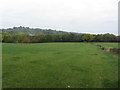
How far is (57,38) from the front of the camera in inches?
2589

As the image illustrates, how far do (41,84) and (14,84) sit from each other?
108 centimetres

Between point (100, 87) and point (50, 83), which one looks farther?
point (50, 83)

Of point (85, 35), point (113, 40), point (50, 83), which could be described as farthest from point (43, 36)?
point (50, 83)

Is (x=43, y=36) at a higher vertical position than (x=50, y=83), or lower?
higher

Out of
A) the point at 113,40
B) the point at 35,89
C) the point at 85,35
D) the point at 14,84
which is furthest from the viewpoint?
the point at 85,35

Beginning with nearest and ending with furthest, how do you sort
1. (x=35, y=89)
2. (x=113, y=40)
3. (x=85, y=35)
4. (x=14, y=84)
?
(x=35, y=89) < (x=14, y=84) < (x=113, y=40) < (x=85, y=35)

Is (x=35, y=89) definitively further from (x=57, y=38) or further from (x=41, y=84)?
(x=57, y=38)

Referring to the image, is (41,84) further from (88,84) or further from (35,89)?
(88,84)

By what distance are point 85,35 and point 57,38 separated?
41.4 ft

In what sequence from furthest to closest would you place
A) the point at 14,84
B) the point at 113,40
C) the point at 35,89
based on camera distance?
the point at 113,40, the point at 14,84, the point at 35,89

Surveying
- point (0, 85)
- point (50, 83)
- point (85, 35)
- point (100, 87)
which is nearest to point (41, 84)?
point (50, 83)

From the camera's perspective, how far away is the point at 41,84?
6.49 metres

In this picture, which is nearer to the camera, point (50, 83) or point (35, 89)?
point (35, 89)

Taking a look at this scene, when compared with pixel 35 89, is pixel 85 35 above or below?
above
